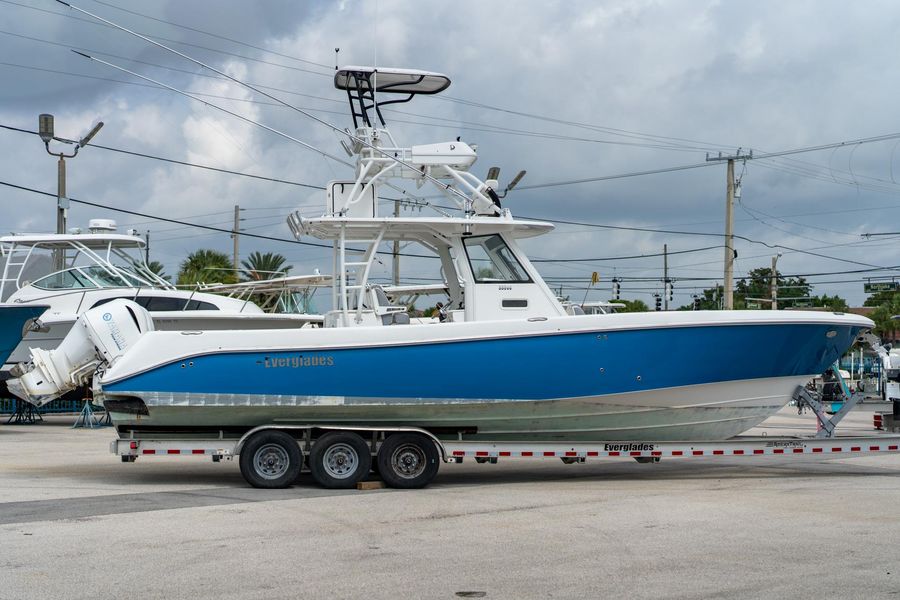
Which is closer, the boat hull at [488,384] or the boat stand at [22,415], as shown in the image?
the boat hull at [488,384]

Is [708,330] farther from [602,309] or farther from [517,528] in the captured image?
[517,528]

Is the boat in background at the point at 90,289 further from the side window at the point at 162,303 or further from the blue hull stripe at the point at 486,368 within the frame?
the blue hull stripe at the point at 486,368

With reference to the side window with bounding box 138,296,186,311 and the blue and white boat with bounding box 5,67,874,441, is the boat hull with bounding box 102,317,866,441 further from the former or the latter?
the side window with bounding box 138,296,186,311

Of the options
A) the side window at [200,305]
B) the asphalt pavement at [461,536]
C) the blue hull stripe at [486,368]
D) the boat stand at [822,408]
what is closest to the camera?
the asphalt pavement at [461,536]

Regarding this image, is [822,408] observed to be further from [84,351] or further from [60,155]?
[60,155]

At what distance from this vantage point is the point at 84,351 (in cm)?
1366

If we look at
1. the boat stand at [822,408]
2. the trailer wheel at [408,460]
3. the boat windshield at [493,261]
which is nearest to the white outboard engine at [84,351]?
the trailer wheel at [408,460]

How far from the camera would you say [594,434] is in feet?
40.4

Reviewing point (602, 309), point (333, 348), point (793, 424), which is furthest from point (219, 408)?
point (793, 424)

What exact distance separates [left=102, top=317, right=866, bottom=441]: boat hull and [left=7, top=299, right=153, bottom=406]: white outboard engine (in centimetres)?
156

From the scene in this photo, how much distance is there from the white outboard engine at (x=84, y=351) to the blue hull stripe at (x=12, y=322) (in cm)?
629

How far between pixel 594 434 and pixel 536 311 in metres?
1.64

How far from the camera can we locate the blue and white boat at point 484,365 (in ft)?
37.7

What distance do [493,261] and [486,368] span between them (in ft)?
5.85
